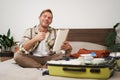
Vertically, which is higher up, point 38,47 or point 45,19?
point 45,19

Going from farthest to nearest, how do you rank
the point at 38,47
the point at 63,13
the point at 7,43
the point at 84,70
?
1. the point at 7,43
2. the point at 63,13
3. the point at 38,47
4. the point at 84,70

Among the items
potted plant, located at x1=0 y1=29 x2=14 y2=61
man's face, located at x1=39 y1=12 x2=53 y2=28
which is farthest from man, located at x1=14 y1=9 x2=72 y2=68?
potted plant, located at x1=0 y1=29 x2=14 y2=61

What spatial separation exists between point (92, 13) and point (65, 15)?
1.29 feet

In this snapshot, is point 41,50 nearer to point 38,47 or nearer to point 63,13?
point 38,47

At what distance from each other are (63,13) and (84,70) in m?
1.83

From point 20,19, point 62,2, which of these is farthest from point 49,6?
point 20,19

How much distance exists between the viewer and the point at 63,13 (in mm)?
3201

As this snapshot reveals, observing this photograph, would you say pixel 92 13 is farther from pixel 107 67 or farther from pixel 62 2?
pixel 107 67

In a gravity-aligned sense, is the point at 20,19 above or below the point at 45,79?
above

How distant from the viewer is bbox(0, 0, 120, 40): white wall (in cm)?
295

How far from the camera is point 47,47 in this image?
223cm

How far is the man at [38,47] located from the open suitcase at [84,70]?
48cm

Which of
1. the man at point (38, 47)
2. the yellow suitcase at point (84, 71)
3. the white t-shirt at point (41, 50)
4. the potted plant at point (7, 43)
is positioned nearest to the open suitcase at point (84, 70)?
the yellow suitcase at point (84, 71)

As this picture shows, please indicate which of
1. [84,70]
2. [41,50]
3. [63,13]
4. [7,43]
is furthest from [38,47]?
[7,43]
